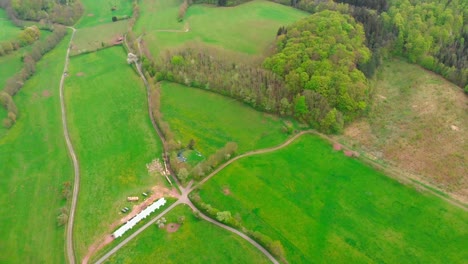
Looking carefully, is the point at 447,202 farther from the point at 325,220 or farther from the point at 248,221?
the point at 248,221

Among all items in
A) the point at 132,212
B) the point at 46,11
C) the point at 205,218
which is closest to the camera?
the point at 205,218

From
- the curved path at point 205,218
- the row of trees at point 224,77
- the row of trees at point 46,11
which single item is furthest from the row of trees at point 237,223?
the row of trees at point 46,11

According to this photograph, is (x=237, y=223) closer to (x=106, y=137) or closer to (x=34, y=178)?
(x=106, y=137)

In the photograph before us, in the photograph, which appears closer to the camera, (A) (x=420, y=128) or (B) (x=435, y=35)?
(A) (x=420, y=128)

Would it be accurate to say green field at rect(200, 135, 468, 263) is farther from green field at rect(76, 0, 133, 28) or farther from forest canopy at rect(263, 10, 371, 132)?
green field at rect(76, 0, 133, 28)

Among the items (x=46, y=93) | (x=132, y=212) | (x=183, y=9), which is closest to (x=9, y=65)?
(x=46, y=93)

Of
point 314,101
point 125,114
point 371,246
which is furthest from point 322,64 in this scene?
point 125,114

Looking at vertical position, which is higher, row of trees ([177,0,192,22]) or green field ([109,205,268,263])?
row of trees ([177,0,192,22])

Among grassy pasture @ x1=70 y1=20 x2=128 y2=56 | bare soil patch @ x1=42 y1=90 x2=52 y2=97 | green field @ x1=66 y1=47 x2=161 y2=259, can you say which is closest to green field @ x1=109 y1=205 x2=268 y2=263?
green field @ x1=66 y1=47 x2=161 y2=259
